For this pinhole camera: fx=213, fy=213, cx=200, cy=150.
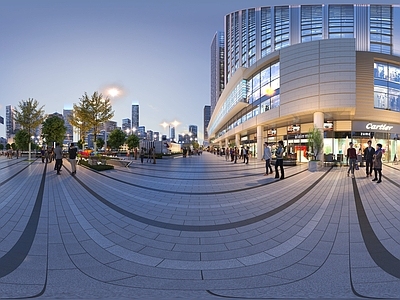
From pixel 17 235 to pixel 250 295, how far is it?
4394 mm

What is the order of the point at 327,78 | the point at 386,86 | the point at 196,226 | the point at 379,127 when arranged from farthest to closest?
the point at 386,86, the point at 379,127, the point at 327,78, the point at 196,226

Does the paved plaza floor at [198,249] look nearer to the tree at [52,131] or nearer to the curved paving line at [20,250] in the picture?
the curved paving line at [20,250]

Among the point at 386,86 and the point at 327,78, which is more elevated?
the point at 386,86

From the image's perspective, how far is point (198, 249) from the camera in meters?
3.54

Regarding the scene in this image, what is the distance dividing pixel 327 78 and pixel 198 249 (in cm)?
2609

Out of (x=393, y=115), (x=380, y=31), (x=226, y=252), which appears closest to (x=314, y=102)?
(x=393, y=115)

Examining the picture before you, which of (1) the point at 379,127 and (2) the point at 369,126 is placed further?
(1) the point at 379,127

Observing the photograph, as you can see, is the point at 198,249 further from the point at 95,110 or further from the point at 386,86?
the point at 386,86

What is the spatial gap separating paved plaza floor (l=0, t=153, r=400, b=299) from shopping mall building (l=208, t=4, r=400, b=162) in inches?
824

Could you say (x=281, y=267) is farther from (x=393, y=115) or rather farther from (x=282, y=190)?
(x=393, y=115)

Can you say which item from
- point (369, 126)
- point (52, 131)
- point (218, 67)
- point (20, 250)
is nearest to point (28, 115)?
point (52, 131)

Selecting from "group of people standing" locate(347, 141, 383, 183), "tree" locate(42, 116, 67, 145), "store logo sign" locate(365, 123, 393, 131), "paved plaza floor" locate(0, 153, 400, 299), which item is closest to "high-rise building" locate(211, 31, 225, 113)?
"store logo sign" locate(365, 123, 393, 131)

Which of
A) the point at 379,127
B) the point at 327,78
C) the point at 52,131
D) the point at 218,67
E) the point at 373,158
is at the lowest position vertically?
the point at 373,158

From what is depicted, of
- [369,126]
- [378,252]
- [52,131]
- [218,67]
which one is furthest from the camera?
[218,67]
